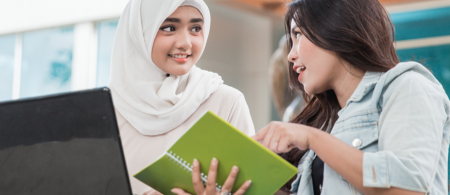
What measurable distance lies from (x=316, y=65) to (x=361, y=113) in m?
0.18

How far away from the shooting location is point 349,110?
3.42ft

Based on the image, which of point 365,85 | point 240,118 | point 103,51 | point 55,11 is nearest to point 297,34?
point 365,85

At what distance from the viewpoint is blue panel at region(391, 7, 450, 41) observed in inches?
136

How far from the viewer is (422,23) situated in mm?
3578

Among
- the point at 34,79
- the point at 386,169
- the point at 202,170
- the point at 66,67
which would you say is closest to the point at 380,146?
the point at 386,169

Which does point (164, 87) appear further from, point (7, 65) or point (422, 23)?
point (7, 65)

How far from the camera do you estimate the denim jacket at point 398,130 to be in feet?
2.67

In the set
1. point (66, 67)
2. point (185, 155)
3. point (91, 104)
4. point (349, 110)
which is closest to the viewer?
point (91, 104)

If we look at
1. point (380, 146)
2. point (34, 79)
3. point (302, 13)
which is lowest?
point (34, 79)

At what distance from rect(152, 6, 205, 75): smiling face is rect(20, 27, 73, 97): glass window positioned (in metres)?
4.12

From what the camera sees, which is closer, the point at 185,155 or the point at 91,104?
the point at 91,104

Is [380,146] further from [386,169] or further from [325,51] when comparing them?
[325,51]

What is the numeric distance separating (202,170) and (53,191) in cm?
30

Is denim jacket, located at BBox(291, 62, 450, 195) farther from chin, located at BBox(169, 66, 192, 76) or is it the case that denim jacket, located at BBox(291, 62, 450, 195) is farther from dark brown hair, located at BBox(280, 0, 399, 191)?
chin, located at BBox(169, 66, 192, 76)
